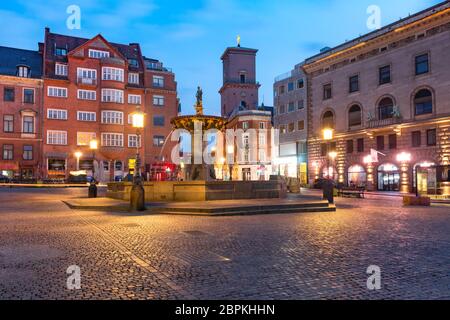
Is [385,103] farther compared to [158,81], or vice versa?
[158,81]

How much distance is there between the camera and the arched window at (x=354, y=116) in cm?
4359

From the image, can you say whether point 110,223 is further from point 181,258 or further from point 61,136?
point 61,136

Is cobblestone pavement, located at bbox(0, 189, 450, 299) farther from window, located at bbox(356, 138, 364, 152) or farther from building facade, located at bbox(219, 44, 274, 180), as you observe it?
building facade, located at bbox(219, 44, 274, 180)

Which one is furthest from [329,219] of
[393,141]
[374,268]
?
[393,141]

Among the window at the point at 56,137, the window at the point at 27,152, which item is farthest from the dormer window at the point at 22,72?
the window at the point at 27,152

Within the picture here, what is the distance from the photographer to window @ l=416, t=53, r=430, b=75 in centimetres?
3619

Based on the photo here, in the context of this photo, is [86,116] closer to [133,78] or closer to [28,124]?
[28,124]

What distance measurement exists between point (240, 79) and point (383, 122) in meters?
41.3

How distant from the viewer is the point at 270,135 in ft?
225

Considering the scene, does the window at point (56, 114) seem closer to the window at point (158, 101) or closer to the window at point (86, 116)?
the window at point (86, 116)

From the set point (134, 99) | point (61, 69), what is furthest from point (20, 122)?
point (134, 99)

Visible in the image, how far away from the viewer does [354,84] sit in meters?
44.1

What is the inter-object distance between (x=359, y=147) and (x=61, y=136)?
37.9 meters

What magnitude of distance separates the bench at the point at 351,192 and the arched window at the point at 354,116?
13.0 m
